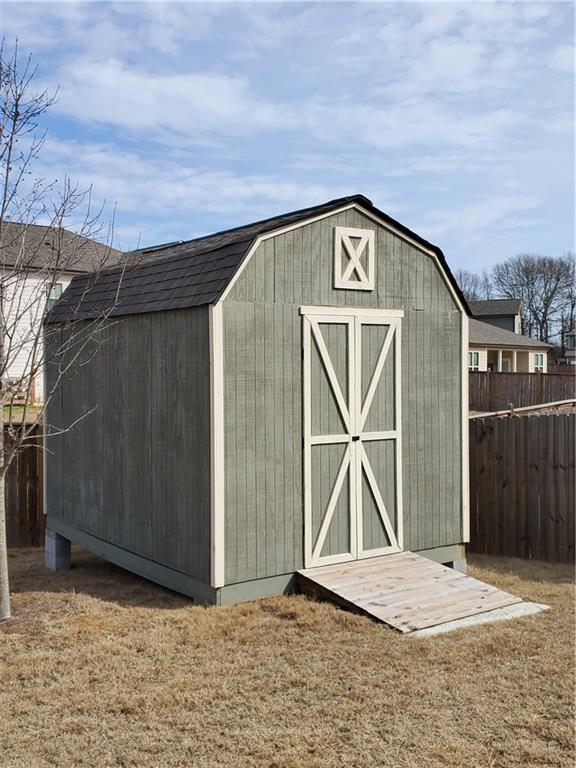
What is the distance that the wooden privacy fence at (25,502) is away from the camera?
10422mm

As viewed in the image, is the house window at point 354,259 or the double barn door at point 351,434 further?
the house window at point 354,259

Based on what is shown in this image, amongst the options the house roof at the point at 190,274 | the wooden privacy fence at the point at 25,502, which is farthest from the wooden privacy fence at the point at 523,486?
the wooden privacy fence at the point at 25,502

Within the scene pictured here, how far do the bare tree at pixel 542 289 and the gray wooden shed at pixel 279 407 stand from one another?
55.9m

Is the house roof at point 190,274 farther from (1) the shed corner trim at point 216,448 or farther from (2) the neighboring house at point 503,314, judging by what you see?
(2) the neighboring house at point 503,314

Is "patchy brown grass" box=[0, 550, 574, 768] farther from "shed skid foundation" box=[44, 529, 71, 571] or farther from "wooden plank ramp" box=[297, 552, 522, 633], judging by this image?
"shed skid foundation" box=[44, 529, 71, 571]

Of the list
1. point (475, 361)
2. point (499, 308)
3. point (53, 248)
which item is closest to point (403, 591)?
point (53, 248)

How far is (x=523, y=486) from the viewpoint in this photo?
8555 millimetres

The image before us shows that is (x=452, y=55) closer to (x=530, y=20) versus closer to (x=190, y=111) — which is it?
(x=530, y=20)

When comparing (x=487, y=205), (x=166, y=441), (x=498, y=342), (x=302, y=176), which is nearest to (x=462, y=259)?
(x=498, y=342)

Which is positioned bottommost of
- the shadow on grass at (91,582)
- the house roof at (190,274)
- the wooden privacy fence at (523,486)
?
the shadow on grass at (91,582)

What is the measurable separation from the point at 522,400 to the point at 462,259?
163 ft

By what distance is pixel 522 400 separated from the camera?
26.6 metres

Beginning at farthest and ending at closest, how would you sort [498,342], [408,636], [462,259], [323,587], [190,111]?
1. [462,259]
2. [498,342]
3. [190,111]
4. [323,587]
5. [408,636]

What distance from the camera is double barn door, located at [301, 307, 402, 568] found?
663cm
